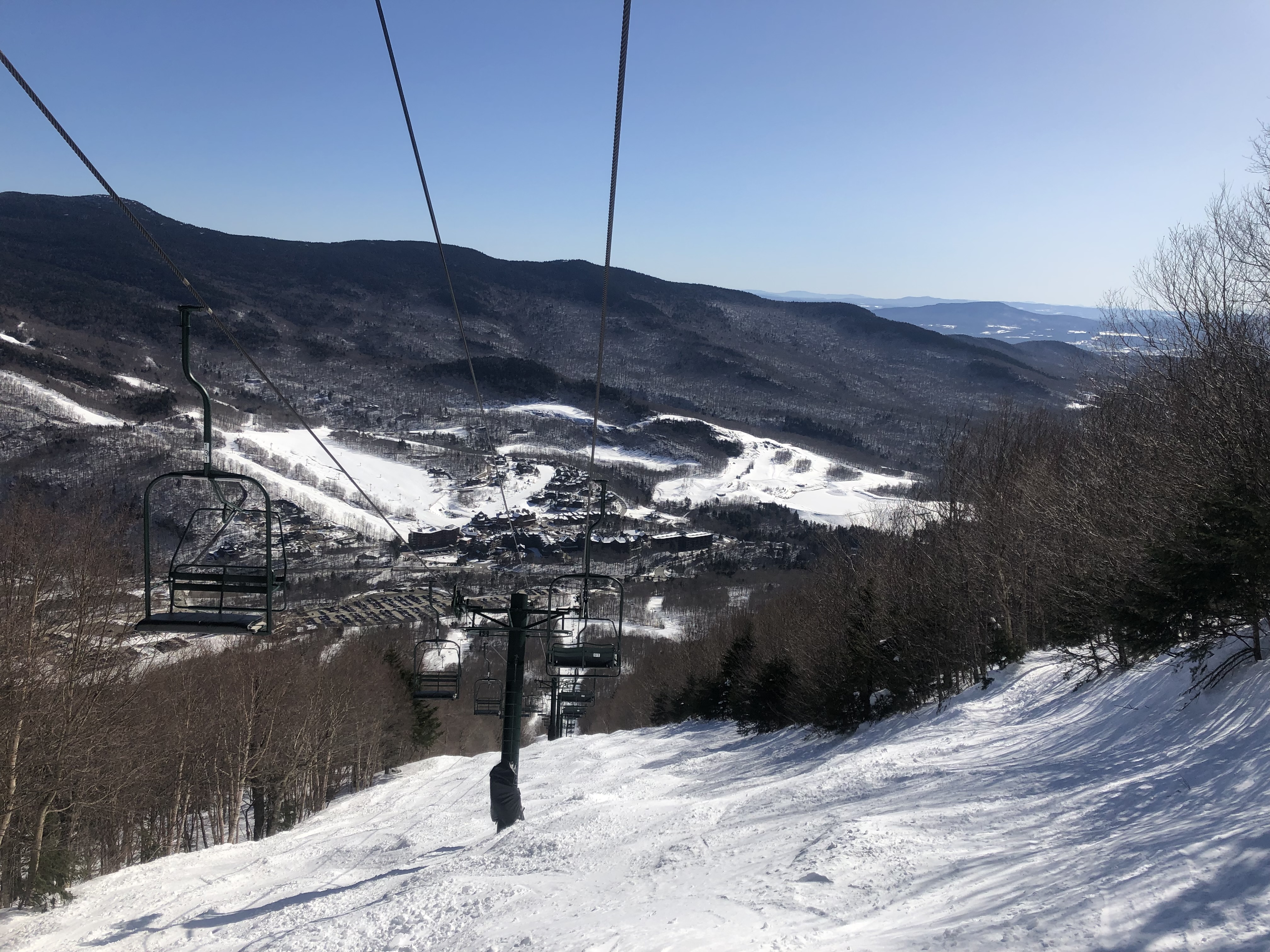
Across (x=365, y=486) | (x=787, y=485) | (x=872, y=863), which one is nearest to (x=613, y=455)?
(x=787, y=485)

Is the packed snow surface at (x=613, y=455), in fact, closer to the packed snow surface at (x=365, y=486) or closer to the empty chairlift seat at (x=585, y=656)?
the packed snow surface at (x=365, y=486)

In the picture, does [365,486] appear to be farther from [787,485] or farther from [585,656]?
[585,656]

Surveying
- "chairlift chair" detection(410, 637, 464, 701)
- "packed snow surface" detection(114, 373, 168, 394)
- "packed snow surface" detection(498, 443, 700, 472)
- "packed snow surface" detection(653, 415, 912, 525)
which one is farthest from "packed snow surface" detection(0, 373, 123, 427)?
"chairlift chair" detection(410, 637, 464, 701)

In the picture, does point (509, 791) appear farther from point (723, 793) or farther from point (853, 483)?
point (853, 483)

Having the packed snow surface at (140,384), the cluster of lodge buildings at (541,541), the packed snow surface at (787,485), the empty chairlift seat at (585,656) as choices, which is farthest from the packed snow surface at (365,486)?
the empty chairlift seat at (585,656)

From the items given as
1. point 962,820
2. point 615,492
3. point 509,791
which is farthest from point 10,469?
point 962,820

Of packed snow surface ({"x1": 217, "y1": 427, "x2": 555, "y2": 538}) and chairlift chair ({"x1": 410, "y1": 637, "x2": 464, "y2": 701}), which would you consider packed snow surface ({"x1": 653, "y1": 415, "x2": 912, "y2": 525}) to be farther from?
chairlift chair ({"x1": 410, "y1": 637, "x2": 464, "y2": 701})
